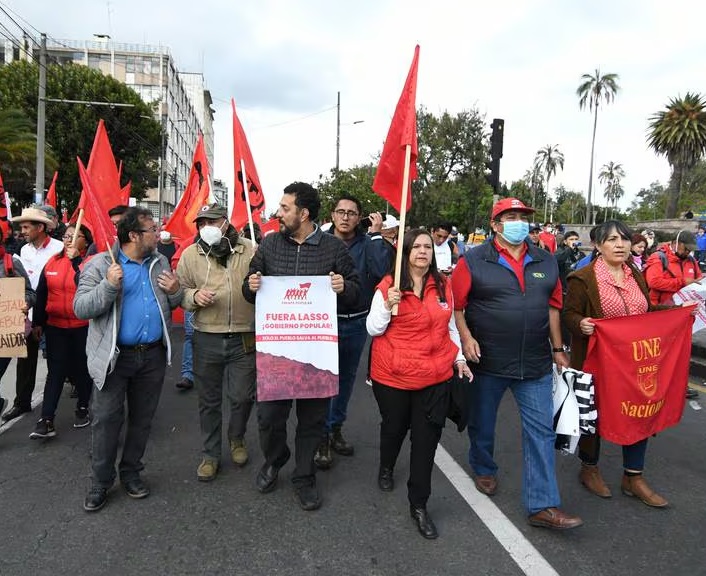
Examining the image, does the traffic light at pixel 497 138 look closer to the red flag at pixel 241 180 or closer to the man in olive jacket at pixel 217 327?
the red flag at pixel 241 180

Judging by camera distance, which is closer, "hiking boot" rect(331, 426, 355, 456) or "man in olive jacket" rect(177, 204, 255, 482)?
"man in olive jacket" rect(177, 204, 255, 482)

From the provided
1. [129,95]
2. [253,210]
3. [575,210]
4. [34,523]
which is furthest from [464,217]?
[575,210]

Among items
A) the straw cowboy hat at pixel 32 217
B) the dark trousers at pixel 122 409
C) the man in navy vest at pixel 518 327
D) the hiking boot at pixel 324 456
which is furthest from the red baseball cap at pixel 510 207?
the straw cowboy hat at pixel 32 217

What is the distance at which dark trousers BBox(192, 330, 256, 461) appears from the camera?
384 centimetres

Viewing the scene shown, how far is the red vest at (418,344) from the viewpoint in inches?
126

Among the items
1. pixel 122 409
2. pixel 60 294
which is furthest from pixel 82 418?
pixel 122 409

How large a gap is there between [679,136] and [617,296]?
1641 inches

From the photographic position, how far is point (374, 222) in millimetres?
4461

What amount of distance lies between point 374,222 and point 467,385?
5.46ft

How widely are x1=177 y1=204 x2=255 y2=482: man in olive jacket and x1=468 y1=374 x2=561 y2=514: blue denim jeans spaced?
157 centimetres

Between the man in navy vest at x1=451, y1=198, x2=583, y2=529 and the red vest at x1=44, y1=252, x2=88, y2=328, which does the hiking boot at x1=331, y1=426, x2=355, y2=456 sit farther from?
the red vest at x1=44, y1=252, x2=88, y2=328

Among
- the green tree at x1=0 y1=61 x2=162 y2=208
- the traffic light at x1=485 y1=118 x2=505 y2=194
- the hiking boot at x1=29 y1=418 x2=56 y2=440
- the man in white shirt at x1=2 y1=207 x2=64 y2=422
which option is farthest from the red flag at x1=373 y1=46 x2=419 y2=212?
the green tree at x1=0 y1=61 x2=162 y2=208

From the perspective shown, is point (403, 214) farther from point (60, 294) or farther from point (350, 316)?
point (60, 294)

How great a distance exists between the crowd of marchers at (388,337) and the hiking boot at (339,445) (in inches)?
8.7
